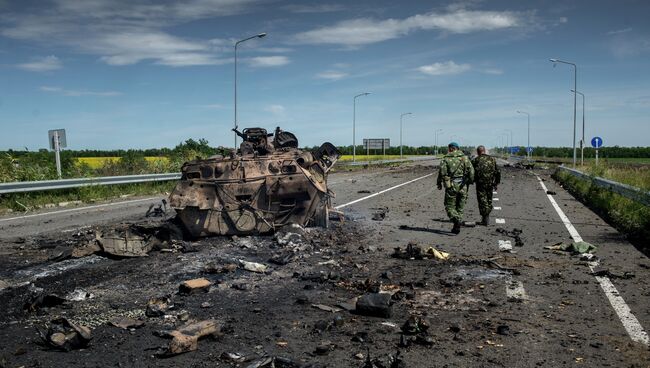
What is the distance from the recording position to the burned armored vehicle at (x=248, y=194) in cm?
1051

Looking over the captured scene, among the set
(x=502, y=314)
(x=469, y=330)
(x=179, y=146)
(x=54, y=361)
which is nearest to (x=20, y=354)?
(x=54, y=361)

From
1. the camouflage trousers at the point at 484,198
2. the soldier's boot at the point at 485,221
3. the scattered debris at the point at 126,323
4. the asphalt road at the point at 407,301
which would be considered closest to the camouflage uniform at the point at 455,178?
the asphalt road at the point at 407,301

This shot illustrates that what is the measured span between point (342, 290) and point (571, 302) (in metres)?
2.65

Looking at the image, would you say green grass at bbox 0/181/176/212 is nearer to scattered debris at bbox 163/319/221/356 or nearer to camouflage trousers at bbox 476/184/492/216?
camouflage trousers at bbox 476/184/492/216

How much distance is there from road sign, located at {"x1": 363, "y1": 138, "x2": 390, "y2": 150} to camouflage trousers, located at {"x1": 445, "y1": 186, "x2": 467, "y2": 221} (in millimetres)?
63734

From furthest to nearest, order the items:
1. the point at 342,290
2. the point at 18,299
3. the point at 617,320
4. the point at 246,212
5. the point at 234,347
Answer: the point at 246,212, the point at 342,290, the point at 18,299, the point at 617,320, the point at 234,347

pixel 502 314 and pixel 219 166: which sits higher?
pixel 219 166

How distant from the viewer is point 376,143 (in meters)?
77.9

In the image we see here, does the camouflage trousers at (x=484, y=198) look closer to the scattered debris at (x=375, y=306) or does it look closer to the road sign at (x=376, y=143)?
the scattered debris at (x=375, y=306)

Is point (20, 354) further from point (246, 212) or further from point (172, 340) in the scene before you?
point (246, 212)

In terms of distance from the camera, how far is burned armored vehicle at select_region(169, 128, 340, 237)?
34.5 feet

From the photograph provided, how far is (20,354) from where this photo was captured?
4.75 metres

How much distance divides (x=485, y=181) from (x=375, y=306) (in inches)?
345

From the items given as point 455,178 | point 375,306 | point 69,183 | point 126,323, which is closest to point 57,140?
point 69,183
